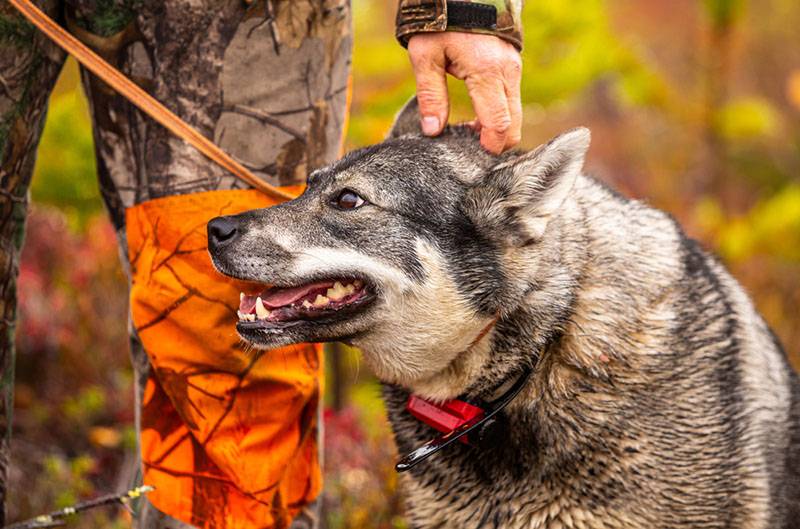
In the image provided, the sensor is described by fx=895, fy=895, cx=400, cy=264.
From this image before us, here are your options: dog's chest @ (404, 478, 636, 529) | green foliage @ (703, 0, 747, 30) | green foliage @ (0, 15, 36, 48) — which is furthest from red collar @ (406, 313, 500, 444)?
green foliage @ (703, 0, 747, 30)

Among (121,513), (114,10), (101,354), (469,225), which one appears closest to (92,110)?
(114,10)

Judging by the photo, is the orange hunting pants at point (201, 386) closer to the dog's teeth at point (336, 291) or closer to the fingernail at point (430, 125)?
the dog's teeth at point (336, 291)

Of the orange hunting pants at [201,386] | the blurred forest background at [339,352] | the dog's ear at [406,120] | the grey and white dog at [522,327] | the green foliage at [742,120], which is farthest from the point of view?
the green foliage at [742,120]

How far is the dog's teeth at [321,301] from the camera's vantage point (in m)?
2.79

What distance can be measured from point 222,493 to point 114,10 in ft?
4.76

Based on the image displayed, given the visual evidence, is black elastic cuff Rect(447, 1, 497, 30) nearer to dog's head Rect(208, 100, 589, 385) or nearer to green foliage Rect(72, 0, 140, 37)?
dog's head Rect(208, 100, 589, 385)

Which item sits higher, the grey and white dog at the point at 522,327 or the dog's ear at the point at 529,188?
the dog's ear at the point at 529,188

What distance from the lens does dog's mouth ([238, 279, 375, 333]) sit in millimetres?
2730

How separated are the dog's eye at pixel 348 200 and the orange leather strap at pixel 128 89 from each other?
0.95 feet

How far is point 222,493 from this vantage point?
2707 mm

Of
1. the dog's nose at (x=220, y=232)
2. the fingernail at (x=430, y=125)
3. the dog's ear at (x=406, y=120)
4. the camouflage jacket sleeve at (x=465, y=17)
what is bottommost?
the dog's nose at (x=220, y=232)

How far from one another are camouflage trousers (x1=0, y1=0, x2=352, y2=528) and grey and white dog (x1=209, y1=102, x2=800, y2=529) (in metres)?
0.22

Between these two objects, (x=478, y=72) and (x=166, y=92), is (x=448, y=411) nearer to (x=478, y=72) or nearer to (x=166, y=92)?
(x=478, y=72)

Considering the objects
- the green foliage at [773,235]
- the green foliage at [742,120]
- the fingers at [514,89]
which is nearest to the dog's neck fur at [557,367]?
the fingers at [514,89]
